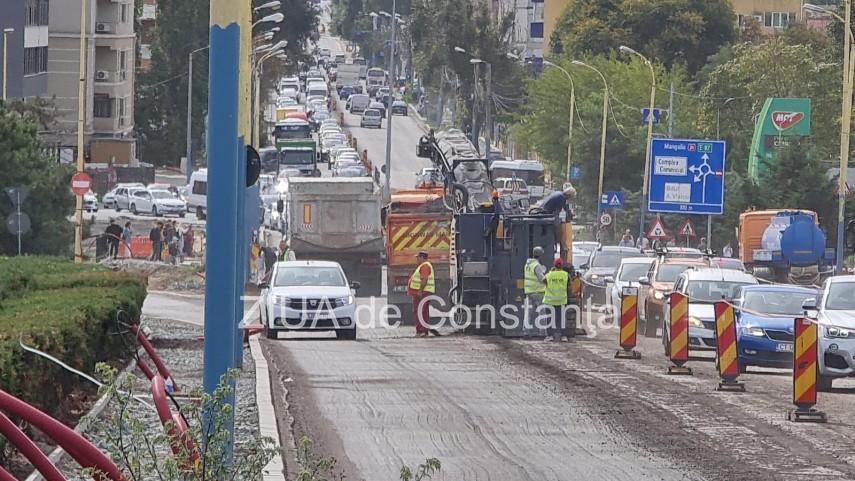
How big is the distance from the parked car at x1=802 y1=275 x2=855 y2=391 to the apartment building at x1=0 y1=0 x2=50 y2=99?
38.9 m

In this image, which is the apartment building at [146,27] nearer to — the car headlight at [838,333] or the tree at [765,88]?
the tree at [765,88]

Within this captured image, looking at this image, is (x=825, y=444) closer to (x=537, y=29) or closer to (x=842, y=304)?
(x=842, y=304)

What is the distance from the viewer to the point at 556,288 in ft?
86.5

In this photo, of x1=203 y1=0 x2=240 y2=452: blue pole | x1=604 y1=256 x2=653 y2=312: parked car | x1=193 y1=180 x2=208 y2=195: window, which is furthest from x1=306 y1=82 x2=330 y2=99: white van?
x1=203 y1=0 x2=240 y2=452: blue pole

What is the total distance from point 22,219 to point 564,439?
2329 centimetres

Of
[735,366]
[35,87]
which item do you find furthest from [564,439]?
[35,87]

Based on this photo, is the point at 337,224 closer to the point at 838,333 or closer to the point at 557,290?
the point at 557,290

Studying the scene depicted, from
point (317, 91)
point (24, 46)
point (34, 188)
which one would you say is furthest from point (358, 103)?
point (34, 188)

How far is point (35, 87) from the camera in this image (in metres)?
61.8

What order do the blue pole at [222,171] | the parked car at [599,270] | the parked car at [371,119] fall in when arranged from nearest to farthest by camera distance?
the blue pole at [222,171] < the parked car at [599,270] < the parked car at [371,119]

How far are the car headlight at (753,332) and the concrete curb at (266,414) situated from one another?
265 inches

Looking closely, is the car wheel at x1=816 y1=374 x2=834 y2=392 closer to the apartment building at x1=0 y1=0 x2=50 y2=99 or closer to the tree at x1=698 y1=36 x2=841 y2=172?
the apartment building at x1=0 y1=0 x2=50 y2=99

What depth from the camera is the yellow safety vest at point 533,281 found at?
27311 millimetres

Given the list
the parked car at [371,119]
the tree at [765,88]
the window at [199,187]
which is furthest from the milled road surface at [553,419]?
the parked car at [371,119]
